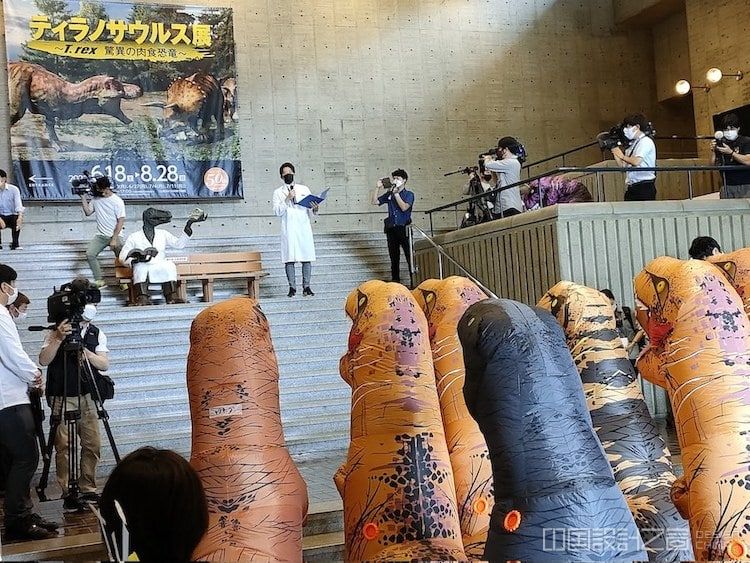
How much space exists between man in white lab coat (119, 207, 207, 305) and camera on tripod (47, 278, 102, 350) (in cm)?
455

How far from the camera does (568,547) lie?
186 cm

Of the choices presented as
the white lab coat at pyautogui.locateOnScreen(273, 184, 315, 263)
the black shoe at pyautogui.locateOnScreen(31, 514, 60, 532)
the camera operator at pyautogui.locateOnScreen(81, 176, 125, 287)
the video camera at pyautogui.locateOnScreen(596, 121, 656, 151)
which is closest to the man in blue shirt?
the white lab coat at pyautogui.locateOnScreen(273, 184, 315, 263)

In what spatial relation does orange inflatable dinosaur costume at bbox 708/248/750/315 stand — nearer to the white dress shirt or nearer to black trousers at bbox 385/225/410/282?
the white dress shirt

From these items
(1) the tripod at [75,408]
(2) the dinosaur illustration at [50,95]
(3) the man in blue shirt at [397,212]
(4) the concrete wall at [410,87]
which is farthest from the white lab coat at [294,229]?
(1) the tripod at [75,408]

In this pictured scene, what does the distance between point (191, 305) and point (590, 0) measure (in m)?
10.7

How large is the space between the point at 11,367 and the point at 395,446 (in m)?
2.66

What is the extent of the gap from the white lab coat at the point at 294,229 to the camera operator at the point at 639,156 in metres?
3.81

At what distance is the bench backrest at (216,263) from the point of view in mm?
10344

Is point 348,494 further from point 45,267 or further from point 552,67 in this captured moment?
point 552,67

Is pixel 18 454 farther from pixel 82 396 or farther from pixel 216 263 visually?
pixel 216 263

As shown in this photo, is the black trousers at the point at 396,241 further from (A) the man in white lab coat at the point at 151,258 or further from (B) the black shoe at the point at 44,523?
(B) the black shoe at the point at 44,523

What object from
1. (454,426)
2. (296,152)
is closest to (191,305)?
(296,152)

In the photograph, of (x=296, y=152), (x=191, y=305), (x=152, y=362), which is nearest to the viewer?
(x=152, y=362)

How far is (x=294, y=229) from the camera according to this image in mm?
10242
